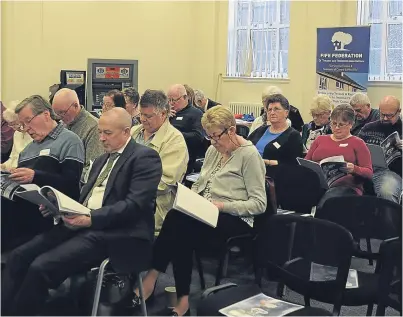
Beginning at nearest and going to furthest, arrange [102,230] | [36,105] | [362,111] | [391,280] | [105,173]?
1. [391,280]
2. [102,230]
3. [105,173]
4. [36,105]
5. [362,111]

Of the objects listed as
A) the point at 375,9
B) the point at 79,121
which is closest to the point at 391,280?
the point at 79,121

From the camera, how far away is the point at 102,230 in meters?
3.20

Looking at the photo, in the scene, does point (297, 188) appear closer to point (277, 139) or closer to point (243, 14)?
point (277, 139)

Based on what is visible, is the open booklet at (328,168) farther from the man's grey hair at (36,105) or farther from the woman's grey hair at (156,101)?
the man's grey hair at (36,105)

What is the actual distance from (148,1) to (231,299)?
828cm

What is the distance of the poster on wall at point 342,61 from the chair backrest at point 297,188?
13.6 ft

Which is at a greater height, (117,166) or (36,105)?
(36,105)

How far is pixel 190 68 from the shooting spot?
1095cm

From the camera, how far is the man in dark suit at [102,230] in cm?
312

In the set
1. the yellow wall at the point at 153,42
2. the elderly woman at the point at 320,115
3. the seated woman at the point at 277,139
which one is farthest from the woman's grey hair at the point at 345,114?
the yellow wall at the point at 153,42

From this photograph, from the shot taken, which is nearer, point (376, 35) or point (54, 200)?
point (54, 200)

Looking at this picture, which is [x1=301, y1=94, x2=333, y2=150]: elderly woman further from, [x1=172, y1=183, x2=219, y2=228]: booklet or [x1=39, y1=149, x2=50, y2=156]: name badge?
[x1=39, y1=149, x2=50, y2=156]: name badge

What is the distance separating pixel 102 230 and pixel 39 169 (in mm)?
686

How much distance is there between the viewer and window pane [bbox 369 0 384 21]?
28.2ft
